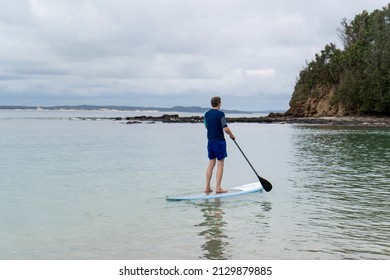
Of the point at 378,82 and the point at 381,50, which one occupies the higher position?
the point at 381,50

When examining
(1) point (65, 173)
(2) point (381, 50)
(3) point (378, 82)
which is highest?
(2) point (381, 50)

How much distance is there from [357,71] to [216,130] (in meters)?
74.0

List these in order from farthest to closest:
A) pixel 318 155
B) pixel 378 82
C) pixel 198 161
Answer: pixel 378 82
pixel 318 155
pixel 198 161

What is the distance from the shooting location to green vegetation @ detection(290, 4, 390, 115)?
74562 mm

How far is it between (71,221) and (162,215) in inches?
76.9

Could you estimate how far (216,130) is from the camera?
40.8 ft

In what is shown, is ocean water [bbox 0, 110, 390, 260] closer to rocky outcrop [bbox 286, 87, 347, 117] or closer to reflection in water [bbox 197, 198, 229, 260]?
Answer: reflection in water [bbox 197, 198, 229, 260]

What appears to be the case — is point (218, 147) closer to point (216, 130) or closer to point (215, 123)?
point (216, 130)

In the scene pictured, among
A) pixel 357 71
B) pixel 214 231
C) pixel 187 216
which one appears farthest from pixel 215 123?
pixel 357 71
